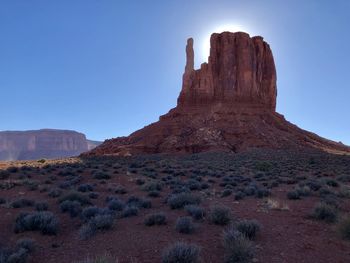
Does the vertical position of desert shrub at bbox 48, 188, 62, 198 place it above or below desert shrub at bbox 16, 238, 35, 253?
above

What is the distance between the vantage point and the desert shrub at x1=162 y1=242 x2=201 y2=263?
678cm

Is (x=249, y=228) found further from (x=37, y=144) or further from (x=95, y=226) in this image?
(x=37, y=144)

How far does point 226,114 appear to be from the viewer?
66375mm

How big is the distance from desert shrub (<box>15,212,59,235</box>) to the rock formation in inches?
6906

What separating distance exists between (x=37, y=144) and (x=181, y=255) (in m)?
188

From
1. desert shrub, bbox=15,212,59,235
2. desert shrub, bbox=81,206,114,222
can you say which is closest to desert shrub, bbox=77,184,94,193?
desert shrub, bbox=81,206,114,222

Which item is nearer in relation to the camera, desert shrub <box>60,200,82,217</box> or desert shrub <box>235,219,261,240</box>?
desert shrub <box>235,219,261,240</box>

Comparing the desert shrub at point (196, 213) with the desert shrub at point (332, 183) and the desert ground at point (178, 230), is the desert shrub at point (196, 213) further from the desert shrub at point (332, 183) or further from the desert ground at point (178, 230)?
the desert shrub at point (332, 183)

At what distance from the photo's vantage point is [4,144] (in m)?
183

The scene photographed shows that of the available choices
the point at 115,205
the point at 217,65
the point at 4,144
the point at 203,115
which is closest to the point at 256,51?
the point at 217,65

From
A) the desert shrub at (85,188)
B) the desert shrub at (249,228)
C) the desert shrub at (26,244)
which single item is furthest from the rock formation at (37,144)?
the desert shrub at (249,228)

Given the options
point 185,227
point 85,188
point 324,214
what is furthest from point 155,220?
point 85,188

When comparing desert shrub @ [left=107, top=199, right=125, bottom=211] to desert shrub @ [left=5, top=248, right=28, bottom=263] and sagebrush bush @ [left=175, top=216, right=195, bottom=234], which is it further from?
desert shrub @ [left=5, top=248, right=28, bottom=263]

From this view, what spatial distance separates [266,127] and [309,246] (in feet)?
185
